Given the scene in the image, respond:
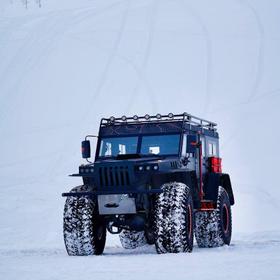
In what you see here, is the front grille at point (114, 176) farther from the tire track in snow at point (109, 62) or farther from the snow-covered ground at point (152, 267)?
the tire track in snow at point (109, 62)

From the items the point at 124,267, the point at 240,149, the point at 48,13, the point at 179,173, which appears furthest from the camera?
the point at 48,13

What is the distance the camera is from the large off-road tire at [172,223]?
410 inches

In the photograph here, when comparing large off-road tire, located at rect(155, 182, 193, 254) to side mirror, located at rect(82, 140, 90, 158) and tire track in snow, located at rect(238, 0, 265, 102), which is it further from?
tire track in snow, located at rect(238, 0, 265, 102)

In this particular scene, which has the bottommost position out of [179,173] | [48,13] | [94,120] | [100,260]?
[100,260]

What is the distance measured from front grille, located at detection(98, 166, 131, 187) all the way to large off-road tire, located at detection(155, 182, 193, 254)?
635 millimetres

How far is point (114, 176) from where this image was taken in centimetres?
1098

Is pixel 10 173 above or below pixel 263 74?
below

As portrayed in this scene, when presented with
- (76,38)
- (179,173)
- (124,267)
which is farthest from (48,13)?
(124,267)

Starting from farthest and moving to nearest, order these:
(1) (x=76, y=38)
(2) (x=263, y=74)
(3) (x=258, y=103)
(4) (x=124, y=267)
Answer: (1) (x=76, y=38) → (2) (x=263, y=74) → (3) (x=258, y=103) → (4) (x=124, y=267)

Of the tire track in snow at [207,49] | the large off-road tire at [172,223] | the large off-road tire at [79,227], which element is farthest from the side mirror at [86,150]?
the tire track in snow at [207,49]

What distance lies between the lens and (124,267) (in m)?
8.64

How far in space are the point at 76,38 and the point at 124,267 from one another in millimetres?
29439

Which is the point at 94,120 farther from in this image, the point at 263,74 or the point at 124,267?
the point at 124,267

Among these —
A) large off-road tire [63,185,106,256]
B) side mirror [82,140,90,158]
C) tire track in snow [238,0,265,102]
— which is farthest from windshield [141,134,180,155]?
tire track in snow [238,0,265,102]
